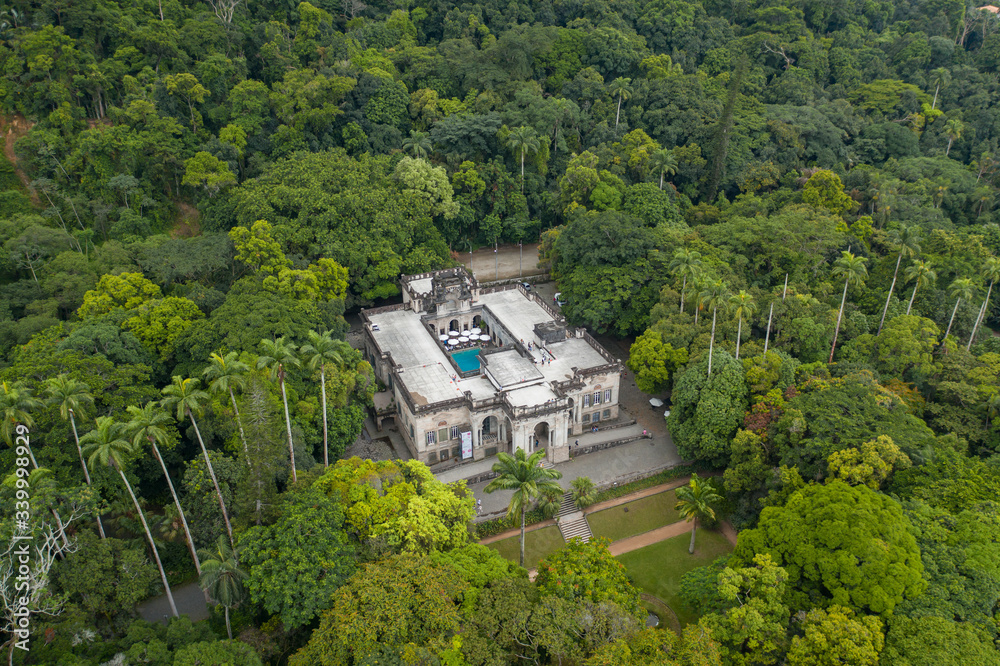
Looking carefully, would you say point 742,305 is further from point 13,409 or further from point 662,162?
point 13,409

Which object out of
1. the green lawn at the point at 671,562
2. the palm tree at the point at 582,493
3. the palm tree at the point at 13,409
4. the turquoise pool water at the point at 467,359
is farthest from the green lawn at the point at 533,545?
the palm tree at the point at 13,409

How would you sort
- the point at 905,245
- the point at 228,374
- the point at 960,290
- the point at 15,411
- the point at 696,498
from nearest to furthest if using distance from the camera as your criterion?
the point at 15,411
the point at 228,374
the point at 696,498
the point at 960,290
the point at 905,245

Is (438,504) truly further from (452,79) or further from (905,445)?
(452,79)

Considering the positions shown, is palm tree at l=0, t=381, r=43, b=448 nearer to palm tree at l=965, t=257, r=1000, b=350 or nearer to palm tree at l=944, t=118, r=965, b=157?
palm tree at l=965, t=257, r=1000, b=350

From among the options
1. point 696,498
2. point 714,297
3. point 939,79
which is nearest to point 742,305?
point 714,297

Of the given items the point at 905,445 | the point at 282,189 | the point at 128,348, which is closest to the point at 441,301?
the point at 282,189

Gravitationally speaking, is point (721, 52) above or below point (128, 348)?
above
